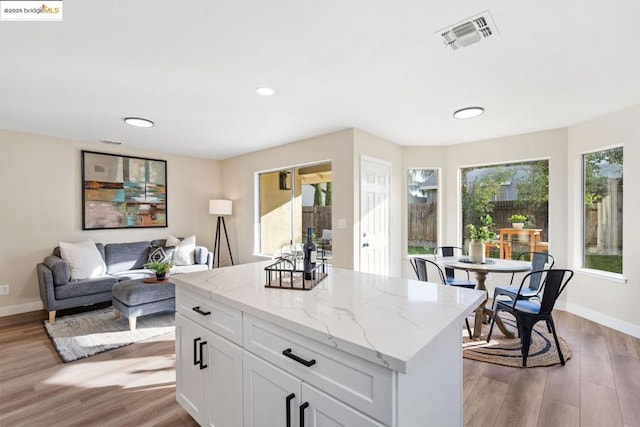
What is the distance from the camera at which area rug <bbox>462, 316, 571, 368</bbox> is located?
2621mm

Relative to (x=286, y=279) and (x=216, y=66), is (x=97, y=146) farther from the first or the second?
(x=286, y=279)

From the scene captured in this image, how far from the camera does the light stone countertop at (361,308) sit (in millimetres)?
946

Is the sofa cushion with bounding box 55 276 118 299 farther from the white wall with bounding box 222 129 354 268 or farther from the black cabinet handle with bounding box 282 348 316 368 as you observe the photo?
the black cabinet handle with bounding box 282 348 316 368

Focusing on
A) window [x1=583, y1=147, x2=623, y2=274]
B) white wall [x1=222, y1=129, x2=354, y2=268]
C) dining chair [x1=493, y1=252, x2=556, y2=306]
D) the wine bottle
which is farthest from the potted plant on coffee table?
window [x1=583, y1=147, x2=623, y2=274]

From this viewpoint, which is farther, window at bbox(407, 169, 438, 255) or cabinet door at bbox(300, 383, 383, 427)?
window at bbox(407, 169, 438, 255)

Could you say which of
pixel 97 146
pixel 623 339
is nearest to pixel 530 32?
pixel 623 339

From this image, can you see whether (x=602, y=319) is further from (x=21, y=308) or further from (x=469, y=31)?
(x=21, y=308)

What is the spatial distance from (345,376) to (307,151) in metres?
3.74

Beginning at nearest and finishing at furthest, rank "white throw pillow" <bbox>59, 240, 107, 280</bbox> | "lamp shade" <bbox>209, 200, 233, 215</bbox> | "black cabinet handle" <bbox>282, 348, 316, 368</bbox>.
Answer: "black cabinet handle" <bbox>282, 348, 316, 368</bbox> < "white throw pillow" <bbox>59, 240, 107, 280</bbox> < "lamp shade" <bbox>209, 200, 233, 215</bbox>

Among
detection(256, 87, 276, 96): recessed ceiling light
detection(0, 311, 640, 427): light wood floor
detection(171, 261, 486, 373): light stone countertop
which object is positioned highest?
detection(256, 87, 276, 96): recessed ceiling light

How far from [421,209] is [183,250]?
3.92 m

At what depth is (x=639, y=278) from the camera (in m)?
3.19

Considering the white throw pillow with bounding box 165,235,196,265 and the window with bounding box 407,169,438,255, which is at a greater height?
the window with bounding box 407,169,438,255

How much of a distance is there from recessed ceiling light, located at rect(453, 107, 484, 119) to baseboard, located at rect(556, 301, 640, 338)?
9.06ft
